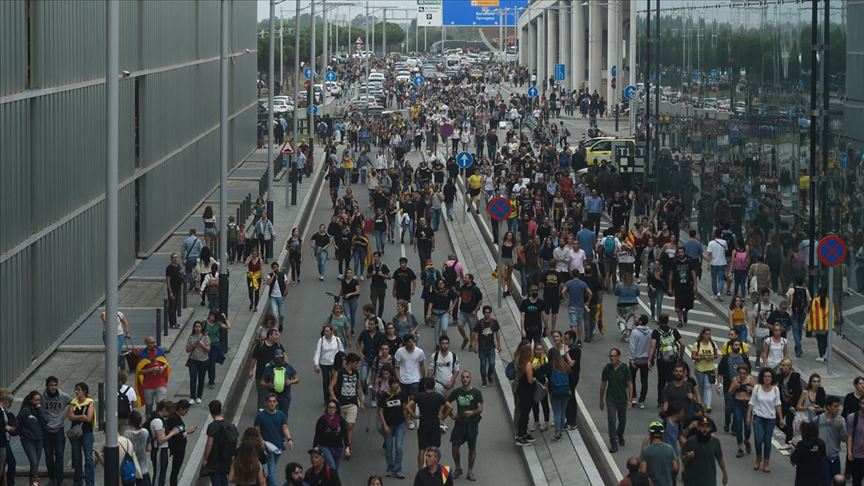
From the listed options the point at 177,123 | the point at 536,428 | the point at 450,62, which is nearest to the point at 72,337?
the point at 536,428

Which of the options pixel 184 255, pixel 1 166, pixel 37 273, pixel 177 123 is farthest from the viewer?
pixel 177 123

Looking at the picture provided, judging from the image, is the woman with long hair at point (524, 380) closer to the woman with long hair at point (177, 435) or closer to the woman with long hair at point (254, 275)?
the woman with long hair at point (177, 435)

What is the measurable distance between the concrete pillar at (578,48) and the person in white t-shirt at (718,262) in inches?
2927

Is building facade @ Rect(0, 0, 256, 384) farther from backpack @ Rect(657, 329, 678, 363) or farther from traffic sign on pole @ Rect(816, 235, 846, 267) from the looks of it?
traffic sign on pole @ Rect(816, 235, 846, 267)

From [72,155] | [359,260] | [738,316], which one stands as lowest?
[738,316]

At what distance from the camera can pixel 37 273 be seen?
27.0 meters

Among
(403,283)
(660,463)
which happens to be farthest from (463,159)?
(660,463)

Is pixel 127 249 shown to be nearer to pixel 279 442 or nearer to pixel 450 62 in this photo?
pixel 279 442

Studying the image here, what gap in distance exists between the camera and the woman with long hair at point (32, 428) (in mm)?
19234

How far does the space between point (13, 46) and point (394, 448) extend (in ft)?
31.1

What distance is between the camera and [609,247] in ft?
108

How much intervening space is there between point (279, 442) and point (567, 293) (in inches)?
402

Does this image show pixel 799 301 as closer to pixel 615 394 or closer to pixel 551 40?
pixel 615 394

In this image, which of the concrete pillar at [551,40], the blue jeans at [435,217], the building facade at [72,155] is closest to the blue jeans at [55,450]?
the building facade at [72,155]
